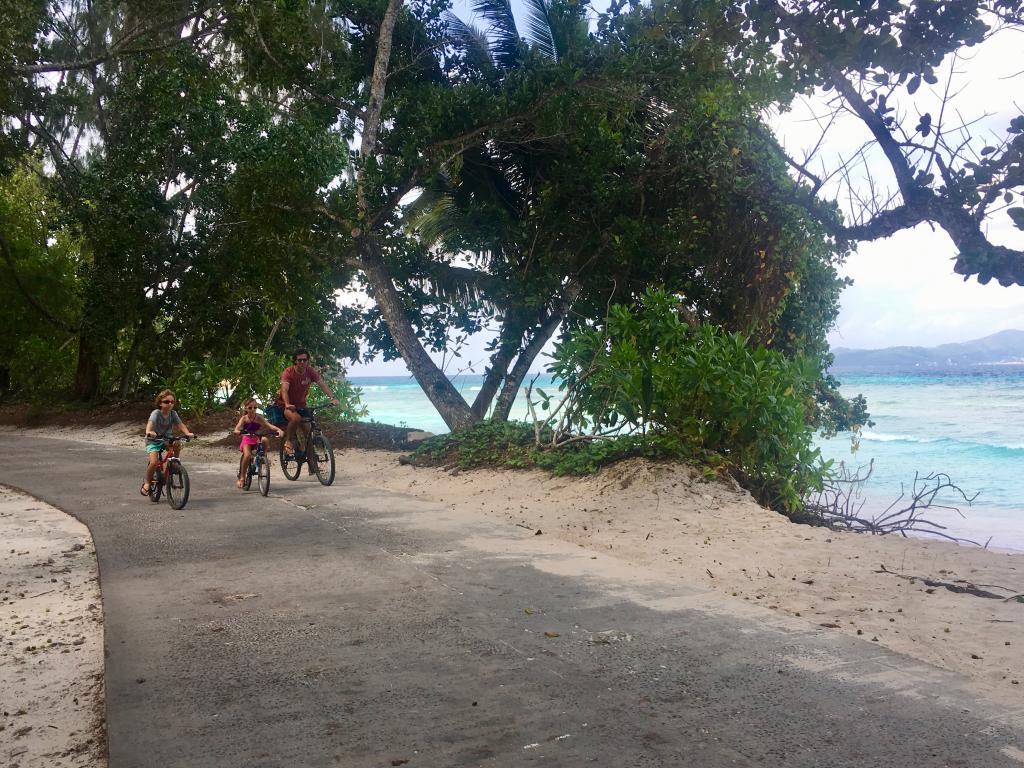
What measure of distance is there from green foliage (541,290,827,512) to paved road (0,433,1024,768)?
3475 mm

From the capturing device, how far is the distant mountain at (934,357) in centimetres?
9412

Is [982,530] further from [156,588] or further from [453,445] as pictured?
[156,588]

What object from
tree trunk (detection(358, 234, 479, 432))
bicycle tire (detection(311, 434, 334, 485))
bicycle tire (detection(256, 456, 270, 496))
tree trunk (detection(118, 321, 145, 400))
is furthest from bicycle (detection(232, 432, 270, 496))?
tree trunk (detection(118, 321, 145, 400))

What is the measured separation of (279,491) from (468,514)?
139 inches

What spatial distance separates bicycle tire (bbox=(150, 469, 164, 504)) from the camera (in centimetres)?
1136

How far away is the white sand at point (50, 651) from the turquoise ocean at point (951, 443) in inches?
337

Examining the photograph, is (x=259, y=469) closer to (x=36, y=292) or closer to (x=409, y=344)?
(x=409, y=344)

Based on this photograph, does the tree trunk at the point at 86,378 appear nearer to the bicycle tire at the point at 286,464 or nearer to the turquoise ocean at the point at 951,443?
the turquoise ocean at the point at 951,443

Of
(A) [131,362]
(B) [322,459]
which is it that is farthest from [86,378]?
(B) [322,459]

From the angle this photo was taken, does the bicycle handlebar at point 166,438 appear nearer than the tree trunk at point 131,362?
Yes

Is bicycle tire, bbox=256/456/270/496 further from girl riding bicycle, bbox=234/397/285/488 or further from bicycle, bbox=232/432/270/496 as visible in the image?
girl riding bicycle, bbox=234/397/285/488

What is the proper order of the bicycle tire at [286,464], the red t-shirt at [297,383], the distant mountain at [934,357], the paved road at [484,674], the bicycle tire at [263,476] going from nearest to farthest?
the paved road at [484,674], the bicycle tire at [263,476], the red t-shirt at [297,383], the bicycle tire at [286,464], the distant mountain at [934,357]

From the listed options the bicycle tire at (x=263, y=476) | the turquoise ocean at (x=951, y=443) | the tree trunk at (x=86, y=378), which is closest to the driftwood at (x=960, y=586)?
the turquoise ocean at (x=951, y=443)

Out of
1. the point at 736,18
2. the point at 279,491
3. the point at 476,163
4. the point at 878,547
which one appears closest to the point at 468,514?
the point at 279,491
